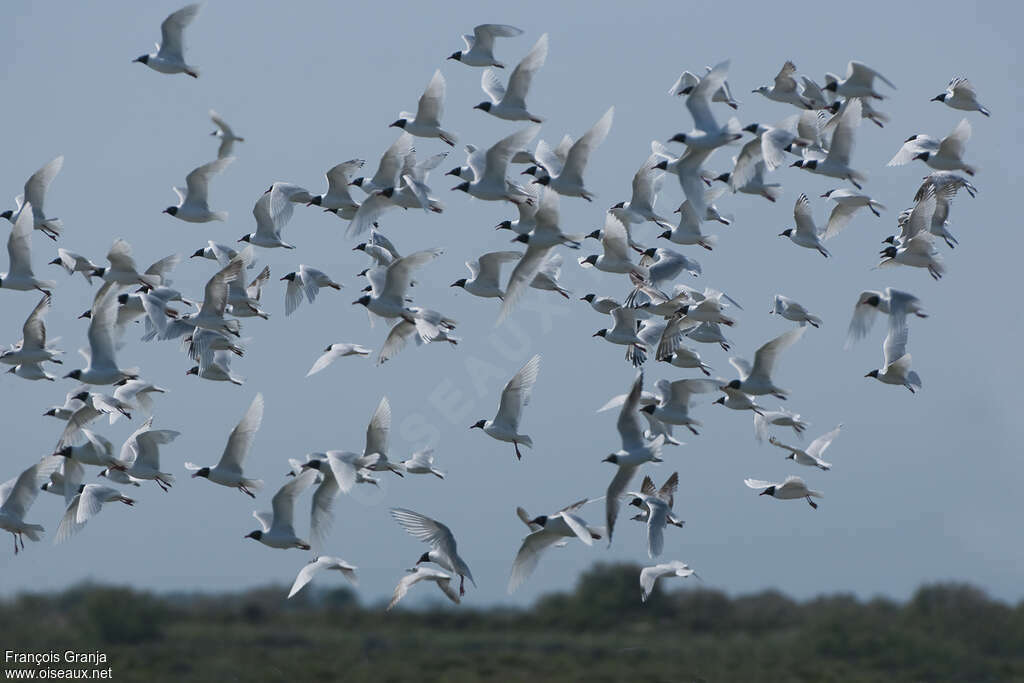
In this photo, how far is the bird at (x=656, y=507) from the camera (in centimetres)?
1425

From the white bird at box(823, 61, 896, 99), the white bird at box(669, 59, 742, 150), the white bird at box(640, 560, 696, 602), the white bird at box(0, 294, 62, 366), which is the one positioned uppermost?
the white bird at box(823, 61, 896, 99)

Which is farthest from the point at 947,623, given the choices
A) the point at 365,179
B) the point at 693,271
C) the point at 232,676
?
the point at 365,179

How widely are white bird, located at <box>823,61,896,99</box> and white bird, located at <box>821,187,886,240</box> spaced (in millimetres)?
1089

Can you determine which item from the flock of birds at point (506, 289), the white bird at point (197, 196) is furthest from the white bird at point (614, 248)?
the white bird at point (197, 196)

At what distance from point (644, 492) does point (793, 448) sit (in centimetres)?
173

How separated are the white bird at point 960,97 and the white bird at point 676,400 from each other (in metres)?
4.16

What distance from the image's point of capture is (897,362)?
48.6 feet

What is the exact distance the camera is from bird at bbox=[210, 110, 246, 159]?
1639cm

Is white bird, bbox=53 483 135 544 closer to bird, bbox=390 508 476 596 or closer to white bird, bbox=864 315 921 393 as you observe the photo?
bird, bbox=390 508 476 596

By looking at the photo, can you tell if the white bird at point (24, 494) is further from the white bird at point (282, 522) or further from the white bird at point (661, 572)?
the white bird at point (661, 572)

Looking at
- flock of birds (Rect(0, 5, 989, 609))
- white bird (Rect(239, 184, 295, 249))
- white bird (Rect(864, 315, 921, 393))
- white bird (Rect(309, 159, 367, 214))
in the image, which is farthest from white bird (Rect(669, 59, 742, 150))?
white bird (Rect(239, 184, 295, 249))

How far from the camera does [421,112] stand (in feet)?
54.4

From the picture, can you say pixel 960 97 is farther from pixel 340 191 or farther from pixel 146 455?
pixel 146 455

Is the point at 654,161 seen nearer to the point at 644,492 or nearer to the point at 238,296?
the point at 644,492
